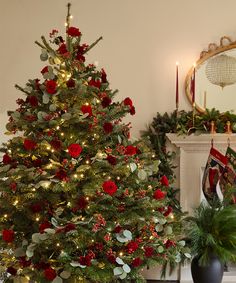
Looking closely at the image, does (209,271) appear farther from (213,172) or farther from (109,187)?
(109,187)

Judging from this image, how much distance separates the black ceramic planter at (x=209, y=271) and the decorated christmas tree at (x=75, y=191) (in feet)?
3.22

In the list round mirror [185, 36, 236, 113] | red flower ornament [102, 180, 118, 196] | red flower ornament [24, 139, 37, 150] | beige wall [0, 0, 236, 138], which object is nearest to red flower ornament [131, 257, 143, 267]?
red flower ornament [102, 180, 118, 196]

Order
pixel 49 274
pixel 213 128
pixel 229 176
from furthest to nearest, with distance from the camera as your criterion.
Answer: pixel 213 128 → pixel 229 176 → pixel 49 274

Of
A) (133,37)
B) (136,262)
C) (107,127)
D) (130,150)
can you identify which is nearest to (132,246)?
(136,262)

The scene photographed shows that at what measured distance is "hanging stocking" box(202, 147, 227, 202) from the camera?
445 cm

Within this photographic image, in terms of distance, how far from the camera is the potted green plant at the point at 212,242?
4047 mm

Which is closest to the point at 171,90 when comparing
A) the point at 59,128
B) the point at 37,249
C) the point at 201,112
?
the point at 201,112

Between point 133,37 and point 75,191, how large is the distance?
236 cm

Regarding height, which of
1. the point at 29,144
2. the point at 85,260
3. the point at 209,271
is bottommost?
the point at 209,271

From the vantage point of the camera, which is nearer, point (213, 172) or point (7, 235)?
point (7, 235)

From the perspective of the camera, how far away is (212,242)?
403 cm

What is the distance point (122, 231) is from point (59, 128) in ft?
2.21

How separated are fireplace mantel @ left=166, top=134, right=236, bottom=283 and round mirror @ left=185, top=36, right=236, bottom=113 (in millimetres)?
A: 328

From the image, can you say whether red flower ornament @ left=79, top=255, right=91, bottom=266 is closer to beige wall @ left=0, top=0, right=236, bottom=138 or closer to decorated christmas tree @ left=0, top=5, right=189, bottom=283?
decorated christmas tree @ left=0, top=5, right=189, bottom=283
